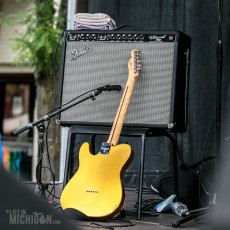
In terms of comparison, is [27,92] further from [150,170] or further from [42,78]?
[150,170]

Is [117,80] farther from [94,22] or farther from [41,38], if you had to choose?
[41,38]

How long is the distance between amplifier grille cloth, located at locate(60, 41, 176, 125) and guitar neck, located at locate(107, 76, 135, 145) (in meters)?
0.09

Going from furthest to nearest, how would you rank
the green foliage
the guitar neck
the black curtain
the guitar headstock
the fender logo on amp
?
the green foliage
the black curtain
the fender logo on amp
the guitar headstock
the guitar neck

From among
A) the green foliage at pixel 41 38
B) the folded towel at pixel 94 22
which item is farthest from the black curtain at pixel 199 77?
the green foliage at pixel 41 38

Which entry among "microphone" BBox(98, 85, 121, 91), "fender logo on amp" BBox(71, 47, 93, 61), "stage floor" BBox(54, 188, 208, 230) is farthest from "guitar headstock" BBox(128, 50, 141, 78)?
"stage floor" BBox(54, 188, 208, 230)

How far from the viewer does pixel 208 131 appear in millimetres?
4305

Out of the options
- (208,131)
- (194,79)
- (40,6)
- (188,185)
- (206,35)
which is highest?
(40,6)

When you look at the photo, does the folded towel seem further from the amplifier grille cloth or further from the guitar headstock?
the guitar headstock

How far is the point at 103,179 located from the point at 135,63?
635mm

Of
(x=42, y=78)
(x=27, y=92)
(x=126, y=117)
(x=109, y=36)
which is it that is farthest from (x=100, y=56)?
(x=27, y=92)

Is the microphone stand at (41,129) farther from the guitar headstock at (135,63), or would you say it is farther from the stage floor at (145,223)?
the stage floor at (145,223)

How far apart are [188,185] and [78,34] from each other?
3.56ft

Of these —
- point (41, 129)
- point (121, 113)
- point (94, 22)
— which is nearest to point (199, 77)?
point (94, 22)

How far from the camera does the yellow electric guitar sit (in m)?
2.89
